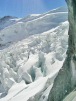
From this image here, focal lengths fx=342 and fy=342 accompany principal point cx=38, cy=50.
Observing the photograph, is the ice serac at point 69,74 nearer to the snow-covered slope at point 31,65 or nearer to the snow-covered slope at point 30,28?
the snow-covered slope at point 31,65

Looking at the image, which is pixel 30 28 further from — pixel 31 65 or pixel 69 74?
pixel 69 74

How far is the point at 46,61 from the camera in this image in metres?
23.9

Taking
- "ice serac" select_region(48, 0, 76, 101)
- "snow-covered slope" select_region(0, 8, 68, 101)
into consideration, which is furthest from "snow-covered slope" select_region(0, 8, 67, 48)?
"ice serac" select_region(48, 0, 76, 101)

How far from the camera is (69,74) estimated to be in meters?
11.6

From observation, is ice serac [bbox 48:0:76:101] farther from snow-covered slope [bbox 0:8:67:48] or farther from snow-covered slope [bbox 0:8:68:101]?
snow-covered slope [bbox 0:8:67:48]

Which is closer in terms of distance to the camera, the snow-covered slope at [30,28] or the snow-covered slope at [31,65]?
the snow-covered slope at [31,65]

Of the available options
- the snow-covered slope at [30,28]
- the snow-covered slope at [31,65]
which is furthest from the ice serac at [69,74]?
the snow-covered slope at [30,28]

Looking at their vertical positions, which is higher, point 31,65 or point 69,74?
point 69,74

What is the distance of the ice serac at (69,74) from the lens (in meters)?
11.0

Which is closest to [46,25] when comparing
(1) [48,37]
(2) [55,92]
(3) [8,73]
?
(1) [48,37]

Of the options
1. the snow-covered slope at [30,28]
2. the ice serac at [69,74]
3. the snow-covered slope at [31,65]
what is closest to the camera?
the ice serac at [69,74]

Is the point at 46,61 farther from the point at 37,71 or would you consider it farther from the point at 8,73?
the point at 8,73

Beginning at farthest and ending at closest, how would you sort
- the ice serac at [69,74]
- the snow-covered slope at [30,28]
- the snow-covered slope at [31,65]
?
1. the snow-covered slope at [30,28]
2. the snow-covered slope at [31,65]
3. the ice serac at [69,74]

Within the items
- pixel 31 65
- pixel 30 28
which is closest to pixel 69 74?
pixel 31 65
